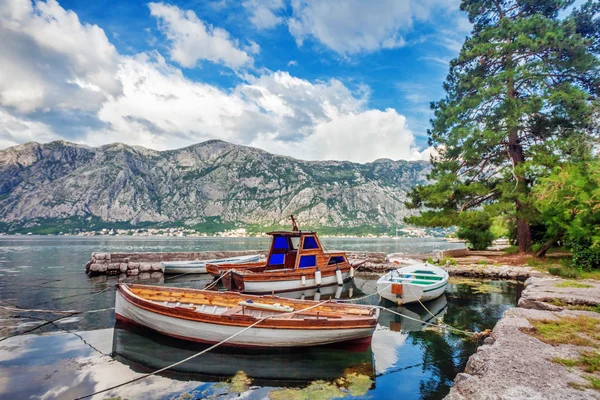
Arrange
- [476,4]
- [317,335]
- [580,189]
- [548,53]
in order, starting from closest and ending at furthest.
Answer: [317,335] < [580,189] < [548,53] < [476,4]

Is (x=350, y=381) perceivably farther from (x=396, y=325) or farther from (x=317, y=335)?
(x=396, y=325)

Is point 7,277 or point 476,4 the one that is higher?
point 476,4

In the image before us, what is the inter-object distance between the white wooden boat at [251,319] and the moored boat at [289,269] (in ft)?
19.4

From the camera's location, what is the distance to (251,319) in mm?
8742

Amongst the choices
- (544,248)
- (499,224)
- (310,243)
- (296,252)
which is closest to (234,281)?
(296,252)

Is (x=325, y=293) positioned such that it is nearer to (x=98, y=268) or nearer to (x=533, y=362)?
(x=533, y=362)

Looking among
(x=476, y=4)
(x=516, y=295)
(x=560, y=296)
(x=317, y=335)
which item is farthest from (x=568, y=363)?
(x=476, y=4)

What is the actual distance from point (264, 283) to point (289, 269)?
2150mm

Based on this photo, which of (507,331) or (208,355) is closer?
(507,331)

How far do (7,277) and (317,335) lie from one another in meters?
27.5

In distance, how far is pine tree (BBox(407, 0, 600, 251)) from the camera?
21.5 metres

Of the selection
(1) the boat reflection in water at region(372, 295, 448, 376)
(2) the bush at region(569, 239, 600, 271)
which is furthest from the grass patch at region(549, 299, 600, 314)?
(2) the bush at region(569, 239, 600, 271)

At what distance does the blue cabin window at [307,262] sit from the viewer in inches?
753

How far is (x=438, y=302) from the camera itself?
50.3 ft
